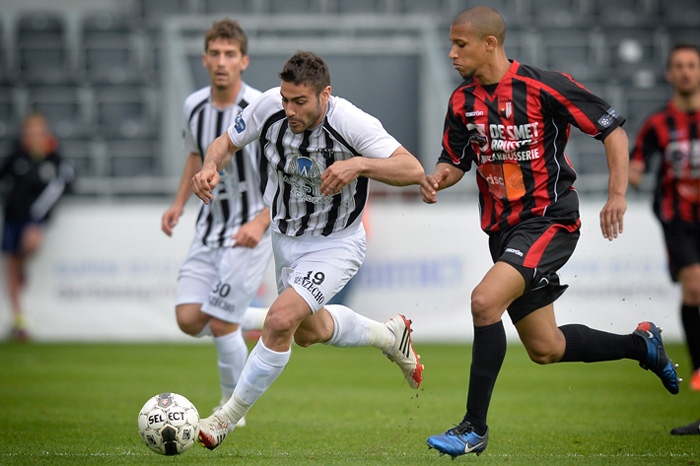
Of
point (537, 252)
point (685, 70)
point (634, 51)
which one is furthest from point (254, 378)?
point (634, 51)

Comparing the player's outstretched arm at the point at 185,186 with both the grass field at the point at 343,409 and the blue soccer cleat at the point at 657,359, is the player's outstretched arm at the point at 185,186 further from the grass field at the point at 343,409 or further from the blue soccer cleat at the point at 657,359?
the blue soccer cleat at the point at 657,359

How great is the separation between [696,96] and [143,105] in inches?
405

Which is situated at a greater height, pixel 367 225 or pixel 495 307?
pixel 495 307

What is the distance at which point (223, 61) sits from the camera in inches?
238

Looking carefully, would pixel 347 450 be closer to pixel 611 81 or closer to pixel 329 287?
pixel 329 287

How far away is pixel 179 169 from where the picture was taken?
1379 centimetres

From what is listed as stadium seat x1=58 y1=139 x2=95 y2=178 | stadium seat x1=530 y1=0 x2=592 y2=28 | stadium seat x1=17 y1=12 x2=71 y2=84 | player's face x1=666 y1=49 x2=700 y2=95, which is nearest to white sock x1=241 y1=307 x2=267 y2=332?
player's face x1=666 y1=49 x2=700 y2=95

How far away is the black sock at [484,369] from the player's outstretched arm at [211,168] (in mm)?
1603

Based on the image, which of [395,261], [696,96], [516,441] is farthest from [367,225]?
[516,441]

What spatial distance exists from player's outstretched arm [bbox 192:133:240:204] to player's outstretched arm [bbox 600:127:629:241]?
2065mm

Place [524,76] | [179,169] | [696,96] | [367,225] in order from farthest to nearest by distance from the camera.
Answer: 1. [179,169]
2. [367,225]
3. [696,96]
4. [524,76]

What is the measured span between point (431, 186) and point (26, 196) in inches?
329

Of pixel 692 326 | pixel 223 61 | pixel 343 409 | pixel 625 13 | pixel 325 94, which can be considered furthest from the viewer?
pixel 625 13

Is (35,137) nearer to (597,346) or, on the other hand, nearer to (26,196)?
(26,196)
